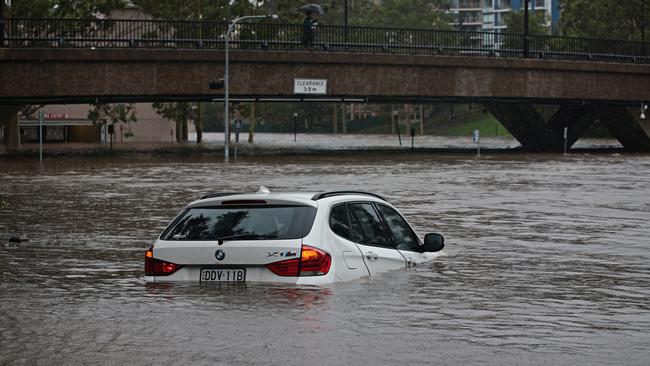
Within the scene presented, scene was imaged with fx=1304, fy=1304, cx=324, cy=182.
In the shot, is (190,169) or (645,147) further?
(645,147)

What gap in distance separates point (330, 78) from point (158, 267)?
47.1 metres

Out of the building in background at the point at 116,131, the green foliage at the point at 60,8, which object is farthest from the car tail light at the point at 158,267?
the building in background at the point at 116,131

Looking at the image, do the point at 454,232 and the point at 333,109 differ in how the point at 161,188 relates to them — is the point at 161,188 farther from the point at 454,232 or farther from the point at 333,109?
the point at 333,109

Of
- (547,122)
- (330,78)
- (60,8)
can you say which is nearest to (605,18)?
(547,122)

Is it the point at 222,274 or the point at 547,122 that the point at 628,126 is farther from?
the point at 222,274

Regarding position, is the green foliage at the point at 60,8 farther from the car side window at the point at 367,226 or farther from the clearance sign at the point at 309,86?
the car side window at the point at 367,226

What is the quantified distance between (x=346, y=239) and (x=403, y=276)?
4.57ft

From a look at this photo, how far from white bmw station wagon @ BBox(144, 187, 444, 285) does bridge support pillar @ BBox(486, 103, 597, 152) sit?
61.9 meters

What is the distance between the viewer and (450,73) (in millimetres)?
62125

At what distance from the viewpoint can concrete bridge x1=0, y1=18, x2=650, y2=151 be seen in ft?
176

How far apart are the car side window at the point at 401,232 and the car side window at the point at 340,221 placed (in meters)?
1.23

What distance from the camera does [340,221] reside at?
1245 centimetres

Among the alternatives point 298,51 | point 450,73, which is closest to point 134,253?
point 298,51

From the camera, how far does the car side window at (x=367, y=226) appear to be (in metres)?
12.8
